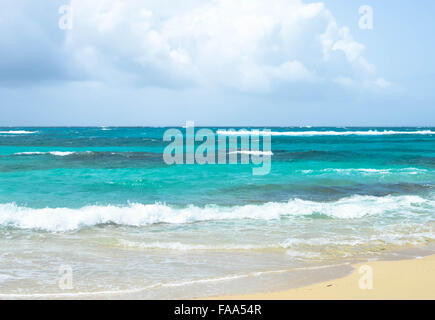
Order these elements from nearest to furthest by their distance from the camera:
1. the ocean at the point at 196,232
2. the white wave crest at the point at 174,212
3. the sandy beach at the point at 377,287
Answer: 1. the sandy beach at the point at 377,287
2. the ocean at the point at 196,232
3. the white wave crest at the point at 174,212

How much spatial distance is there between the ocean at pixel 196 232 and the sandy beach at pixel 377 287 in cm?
29

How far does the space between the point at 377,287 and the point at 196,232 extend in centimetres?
454

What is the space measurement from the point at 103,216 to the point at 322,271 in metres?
6.29

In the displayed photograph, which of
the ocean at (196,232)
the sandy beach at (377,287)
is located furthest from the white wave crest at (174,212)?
the sandy beach at (377,287)

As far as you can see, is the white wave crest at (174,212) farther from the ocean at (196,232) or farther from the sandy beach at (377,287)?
the sandy beach at (377,287)

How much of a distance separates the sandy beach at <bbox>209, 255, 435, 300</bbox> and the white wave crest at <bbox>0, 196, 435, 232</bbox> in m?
4.51

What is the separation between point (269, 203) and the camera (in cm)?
1205

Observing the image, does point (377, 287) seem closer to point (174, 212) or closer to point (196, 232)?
point (196, 232)

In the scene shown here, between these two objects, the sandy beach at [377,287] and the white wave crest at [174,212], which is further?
the white wave crest at [174,212]

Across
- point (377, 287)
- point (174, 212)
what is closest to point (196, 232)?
point (174, 212)

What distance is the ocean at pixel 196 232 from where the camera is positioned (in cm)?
564

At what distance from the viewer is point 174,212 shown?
10836 mm
